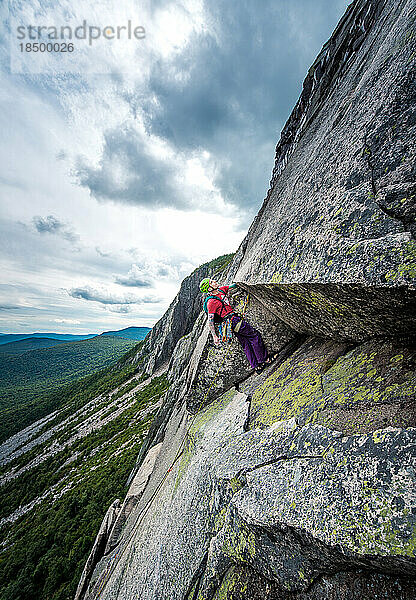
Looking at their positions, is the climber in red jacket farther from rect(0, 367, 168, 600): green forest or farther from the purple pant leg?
rect(0, 367, 168, 600): green forest

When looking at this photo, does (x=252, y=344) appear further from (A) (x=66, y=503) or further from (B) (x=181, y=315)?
(B) (x=181, y=315)

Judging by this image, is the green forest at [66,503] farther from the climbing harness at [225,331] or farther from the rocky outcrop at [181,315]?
the climbing harness at [225,331]

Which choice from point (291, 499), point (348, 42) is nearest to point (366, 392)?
point (291, 499)

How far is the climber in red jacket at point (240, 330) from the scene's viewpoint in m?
7.44

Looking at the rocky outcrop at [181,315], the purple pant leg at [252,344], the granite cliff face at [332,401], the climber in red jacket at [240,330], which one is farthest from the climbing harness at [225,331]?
the rocky outcrop at [181,315]

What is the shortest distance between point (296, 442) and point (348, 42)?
404 inches

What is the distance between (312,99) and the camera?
322 inches

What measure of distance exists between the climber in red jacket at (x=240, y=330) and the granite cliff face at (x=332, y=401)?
687mm

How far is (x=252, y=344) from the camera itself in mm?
7484

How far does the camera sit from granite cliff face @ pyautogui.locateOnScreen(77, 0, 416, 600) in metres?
3.09

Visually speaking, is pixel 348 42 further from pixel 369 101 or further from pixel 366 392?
pixel 366 392

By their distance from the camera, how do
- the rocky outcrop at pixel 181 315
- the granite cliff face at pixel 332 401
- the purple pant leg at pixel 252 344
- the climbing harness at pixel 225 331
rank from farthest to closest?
the rocky outcrop at pixel 181 315
the climbing harness at pixel 225 331
the purple pant leg at pixel 252 344
the granite cliff face at pixel 332 401

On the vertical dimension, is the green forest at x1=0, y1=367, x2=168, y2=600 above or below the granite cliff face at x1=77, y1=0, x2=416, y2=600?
below

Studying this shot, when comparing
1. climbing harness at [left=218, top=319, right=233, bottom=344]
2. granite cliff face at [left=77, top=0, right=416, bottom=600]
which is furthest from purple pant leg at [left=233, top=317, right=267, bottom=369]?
granite cliff face at [left=77, top=0, right=416, bottom=600]
